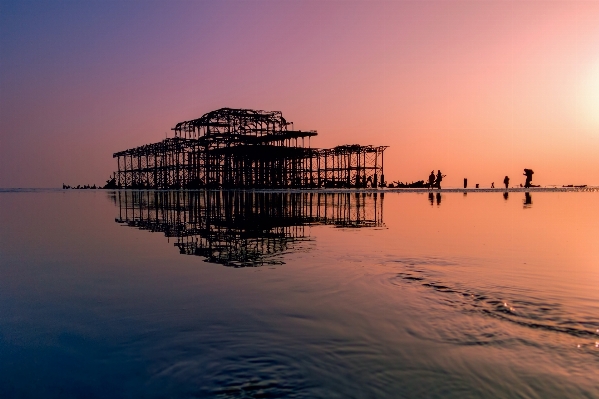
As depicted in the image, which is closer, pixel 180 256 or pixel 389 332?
pixel 389 332

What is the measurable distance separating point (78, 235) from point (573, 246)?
13.7m

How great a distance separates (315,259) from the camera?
29.1 ft

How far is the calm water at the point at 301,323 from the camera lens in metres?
3.43

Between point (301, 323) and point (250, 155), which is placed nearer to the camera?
point (301, 323)

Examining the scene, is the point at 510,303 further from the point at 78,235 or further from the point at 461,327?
the point at 78,235

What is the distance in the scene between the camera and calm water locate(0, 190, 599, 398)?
343cm

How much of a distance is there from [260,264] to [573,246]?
757cm

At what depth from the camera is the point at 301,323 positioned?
477 centimetres

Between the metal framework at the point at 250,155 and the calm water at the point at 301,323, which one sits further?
the metal framework at the point at 250,155

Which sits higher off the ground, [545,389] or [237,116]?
[237,116]

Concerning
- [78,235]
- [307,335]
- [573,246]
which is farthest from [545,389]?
[78,235]

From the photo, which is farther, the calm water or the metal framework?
the metal framework

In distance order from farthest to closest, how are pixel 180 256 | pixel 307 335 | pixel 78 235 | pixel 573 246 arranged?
pixel 78 235, pixel 573 246, pixel 180 256, pixel 307 335

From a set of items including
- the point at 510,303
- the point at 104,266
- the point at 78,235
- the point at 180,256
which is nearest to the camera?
the point at 510,303
